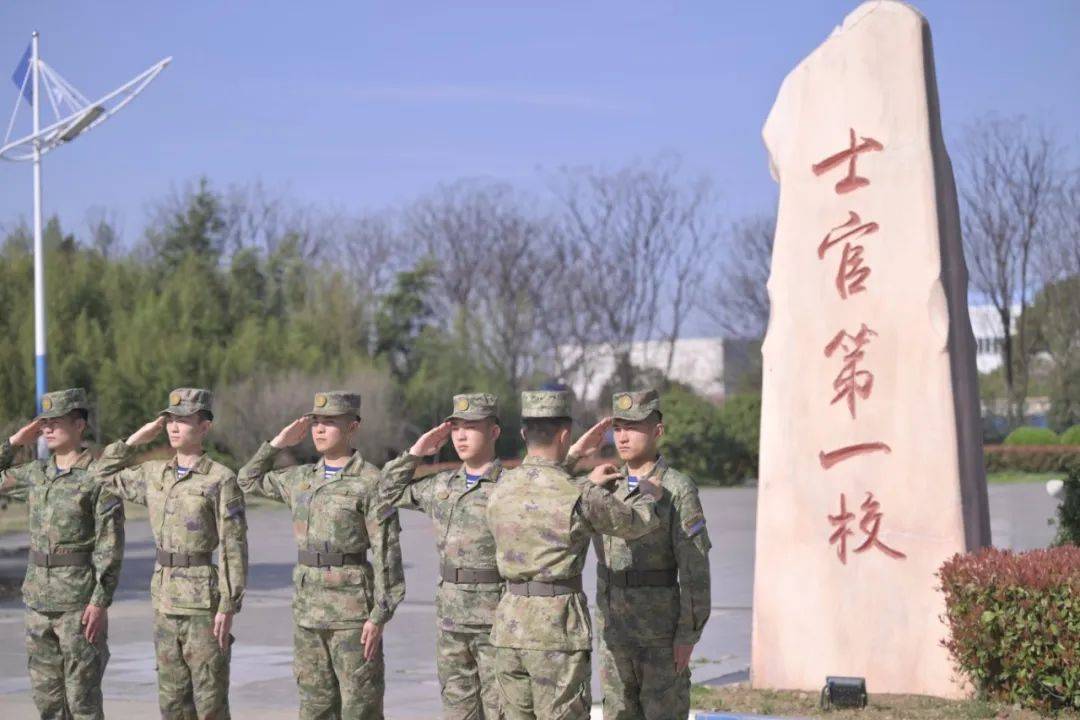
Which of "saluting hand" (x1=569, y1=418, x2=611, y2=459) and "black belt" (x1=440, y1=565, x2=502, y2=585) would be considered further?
"black belt" (x1=440, y1=565, x2=502, y2=585)

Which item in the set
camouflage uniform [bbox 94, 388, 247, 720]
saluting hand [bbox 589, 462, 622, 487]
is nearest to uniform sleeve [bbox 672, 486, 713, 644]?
saluting hand [bbox 589, 462, 622, 487]

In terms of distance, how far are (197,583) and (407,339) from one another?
34258 mm

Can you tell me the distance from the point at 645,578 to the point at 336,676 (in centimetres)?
164

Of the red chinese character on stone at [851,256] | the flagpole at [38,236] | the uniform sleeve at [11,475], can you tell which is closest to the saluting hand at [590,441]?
the red chinese character on stone at [851,256]

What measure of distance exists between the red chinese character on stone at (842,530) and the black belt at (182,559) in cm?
374

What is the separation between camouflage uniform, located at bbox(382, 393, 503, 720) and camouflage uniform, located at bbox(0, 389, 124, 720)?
1.59 metres

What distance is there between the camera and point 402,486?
6.70 metres

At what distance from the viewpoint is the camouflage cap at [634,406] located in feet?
19.8

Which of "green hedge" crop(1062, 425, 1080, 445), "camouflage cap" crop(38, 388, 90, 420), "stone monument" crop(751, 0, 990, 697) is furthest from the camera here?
"green hedge" crop(1062, 425, 1080, 445)

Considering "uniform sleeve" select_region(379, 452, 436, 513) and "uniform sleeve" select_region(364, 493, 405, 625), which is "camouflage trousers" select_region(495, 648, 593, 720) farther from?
"uniform sleeve" select_region(379, 452, 436, 513)

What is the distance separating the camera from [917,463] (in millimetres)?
8414

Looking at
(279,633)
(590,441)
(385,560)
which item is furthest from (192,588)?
(279,633)

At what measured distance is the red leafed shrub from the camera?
747cm

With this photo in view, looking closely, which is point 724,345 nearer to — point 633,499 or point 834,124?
point 834,124
